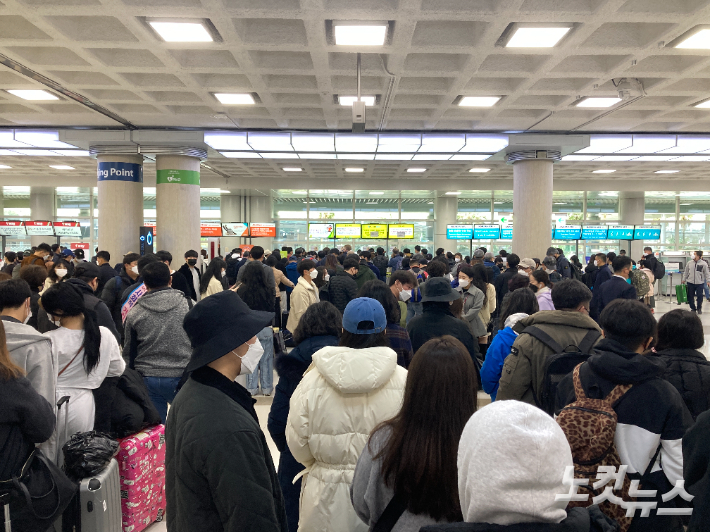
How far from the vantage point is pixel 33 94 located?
31.1 feet

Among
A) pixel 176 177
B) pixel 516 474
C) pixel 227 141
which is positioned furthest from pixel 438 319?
pixel 176 177

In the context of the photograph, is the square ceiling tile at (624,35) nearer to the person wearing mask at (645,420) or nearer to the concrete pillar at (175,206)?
the person wearing mask at (645,420)

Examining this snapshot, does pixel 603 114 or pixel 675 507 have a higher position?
pixel 603 114

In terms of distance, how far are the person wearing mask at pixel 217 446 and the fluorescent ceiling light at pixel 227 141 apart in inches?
441

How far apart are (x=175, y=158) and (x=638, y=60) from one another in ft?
32.4

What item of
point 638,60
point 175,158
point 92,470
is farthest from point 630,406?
point 175,158

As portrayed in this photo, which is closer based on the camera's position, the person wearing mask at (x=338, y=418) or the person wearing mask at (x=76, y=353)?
the person wearing mask at (x=338, y=418)

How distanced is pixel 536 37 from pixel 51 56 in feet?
23.2

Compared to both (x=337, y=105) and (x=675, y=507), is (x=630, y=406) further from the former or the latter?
(x=337, y=105)

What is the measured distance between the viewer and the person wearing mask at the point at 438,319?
4.34 metres

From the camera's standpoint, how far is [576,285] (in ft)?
11.5

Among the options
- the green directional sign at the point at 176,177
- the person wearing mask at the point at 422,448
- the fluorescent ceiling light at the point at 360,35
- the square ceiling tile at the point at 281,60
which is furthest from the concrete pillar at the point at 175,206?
the person wearing mask at the point at 422,448

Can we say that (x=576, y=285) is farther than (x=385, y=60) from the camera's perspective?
No

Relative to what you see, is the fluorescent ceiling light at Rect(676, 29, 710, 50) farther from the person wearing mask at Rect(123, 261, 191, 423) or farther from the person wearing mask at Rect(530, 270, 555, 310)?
the person wearing mask at Rect(123, 261, 191, 423)
